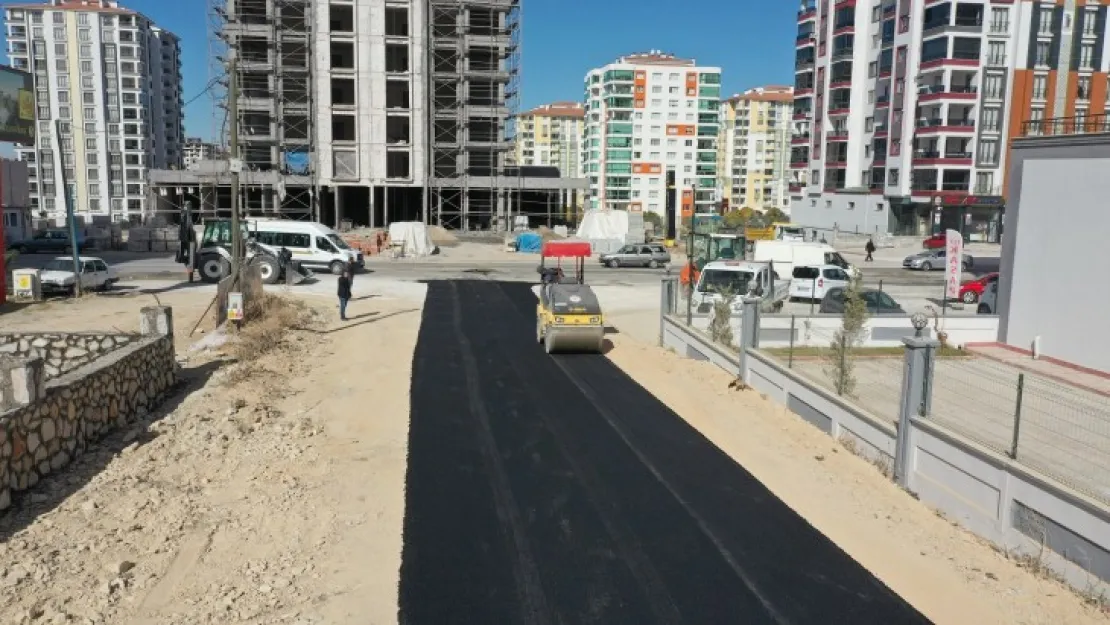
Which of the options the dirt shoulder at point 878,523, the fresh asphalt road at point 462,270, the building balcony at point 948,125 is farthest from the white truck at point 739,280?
the building balcony at point 948,125

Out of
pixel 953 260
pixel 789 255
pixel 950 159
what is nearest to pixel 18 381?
pixel 953 260

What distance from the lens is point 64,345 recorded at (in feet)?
56.2

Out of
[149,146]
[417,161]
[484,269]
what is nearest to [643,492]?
[484,269]

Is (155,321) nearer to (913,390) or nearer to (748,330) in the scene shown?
(748,330)

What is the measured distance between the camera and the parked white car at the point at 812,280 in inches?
1246

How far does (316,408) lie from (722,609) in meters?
10.4

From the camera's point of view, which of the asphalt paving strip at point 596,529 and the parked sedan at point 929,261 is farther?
the parked sedan at point 929,261

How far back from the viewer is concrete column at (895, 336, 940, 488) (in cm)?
1214

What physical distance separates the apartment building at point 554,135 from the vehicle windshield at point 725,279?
137646 mm

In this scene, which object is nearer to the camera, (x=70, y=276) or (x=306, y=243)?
(x=70, y=276)

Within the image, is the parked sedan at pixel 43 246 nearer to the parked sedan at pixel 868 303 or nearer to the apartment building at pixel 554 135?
the parked sedan at pixel 868 303

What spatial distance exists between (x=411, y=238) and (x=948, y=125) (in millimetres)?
44495

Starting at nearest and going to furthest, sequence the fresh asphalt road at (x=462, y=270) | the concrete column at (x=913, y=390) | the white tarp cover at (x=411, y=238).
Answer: the concrete column at (x=913, y=390)
the fresh asphalt road at (x=462, y=270)
the white tarp cover at (x=411, y=238)

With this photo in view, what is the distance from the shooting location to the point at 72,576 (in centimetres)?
900
